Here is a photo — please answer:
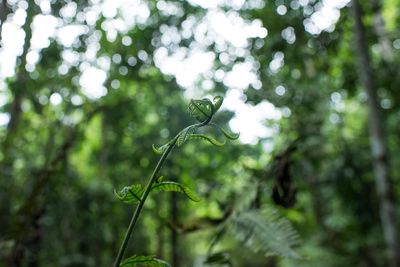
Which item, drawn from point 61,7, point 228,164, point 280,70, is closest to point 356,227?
point 228,164

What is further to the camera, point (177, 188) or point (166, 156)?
point (177, 188)

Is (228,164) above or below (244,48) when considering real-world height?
below

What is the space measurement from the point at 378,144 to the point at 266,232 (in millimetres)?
1712

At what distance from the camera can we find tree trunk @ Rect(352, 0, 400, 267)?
356cm

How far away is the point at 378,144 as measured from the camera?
360 centimetres

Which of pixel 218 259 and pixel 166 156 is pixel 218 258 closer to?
pixel 218 259

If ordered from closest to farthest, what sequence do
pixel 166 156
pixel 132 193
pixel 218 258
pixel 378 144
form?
1. pixel 166 156
2. pixel 132 193
3. pixel 218 258
4. pixel 378 144

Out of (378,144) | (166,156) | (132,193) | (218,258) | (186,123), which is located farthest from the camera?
(186,123)

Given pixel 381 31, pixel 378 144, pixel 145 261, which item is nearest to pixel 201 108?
pixel 145 261

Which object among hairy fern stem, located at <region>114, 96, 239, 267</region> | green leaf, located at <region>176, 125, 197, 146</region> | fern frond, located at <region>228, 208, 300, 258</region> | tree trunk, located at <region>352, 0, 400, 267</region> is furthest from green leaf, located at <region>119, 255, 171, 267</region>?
tree trunk, located at <region>352, 0, 400, 267</region>

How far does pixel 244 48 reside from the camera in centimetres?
382

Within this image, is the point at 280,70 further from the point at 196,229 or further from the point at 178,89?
the point at 196,229

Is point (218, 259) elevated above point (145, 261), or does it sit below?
below

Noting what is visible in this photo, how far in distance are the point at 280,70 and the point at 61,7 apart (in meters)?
2.08
